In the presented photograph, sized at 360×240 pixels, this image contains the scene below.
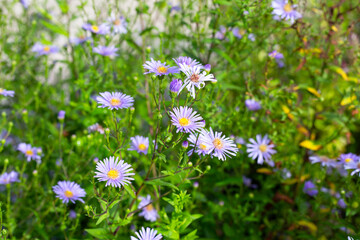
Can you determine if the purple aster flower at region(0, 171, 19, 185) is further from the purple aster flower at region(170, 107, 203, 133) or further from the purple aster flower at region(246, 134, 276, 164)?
the purple aster flower at region(246, 134, 276, 164)

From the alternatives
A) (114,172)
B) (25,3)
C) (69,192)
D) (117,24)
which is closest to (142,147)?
(69,192)

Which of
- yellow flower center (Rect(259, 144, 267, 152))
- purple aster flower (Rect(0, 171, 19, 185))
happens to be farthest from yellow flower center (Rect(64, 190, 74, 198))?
yellow flower center (Rect(259, 144, 267, 152))

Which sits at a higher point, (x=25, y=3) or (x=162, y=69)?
(x=25, y=3)

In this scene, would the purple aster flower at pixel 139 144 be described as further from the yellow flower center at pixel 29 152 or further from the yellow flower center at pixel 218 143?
the yellow flower center at pixel 29 152

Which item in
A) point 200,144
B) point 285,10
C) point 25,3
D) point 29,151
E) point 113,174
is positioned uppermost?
point 25,3

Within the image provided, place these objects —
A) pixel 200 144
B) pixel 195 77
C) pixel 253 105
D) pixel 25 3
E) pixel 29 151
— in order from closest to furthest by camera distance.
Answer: pixel 195 77
pixel 200 144
pixel 29 151
pixel 253 105
pixel 25 3

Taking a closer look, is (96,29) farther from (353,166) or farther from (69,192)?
(353,166)
